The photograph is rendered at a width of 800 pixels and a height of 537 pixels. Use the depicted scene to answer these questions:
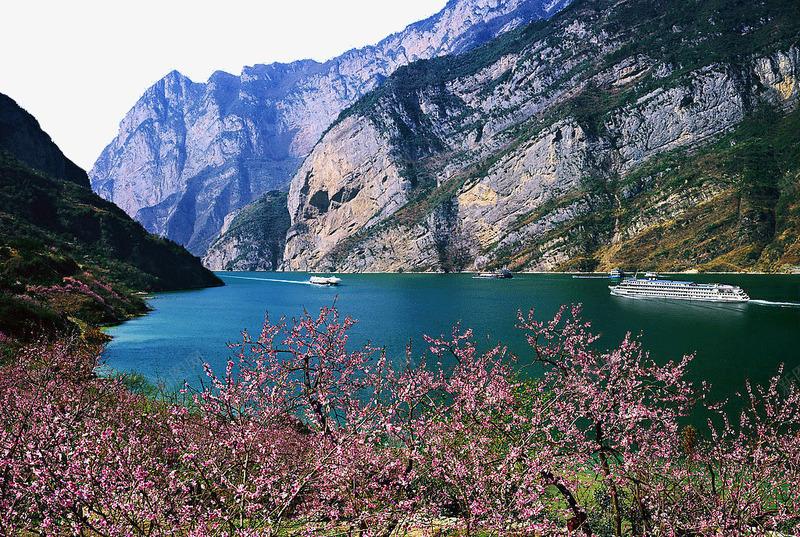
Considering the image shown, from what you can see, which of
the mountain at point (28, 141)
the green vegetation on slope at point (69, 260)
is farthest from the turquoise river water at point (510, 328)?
the mountain at point (28, 141)

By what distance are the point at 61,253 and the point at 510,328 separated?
52.7 meters

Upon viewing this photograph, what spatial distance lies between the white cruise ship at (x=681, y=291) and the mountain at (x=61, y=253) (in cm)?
7530

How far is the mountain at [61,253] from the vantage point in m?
29.5

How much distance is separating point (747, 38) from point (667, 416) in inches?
8041

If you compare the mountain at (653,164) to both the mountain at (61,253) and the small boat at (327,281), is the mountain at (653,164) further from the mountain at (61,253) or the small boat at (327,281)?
the mountain at (61,253)

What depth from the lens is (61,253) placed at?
173 ft

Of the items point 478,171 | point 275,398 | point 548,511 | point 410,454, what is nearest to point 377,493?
point 410,454

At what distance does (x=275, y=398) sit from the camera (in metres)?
7.31

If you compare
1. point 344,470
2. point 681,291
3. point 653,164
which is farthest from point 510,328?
point 653,164

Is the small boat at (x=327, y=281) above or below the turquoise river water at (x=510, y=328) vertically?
above

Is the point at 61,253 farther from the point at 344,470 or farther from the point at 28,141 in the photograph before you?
the point at 28,141

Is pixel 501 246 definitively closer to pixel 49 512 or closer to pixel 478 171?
pixel 478 171

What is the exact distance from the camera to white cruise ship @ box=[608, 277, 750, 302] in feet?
207

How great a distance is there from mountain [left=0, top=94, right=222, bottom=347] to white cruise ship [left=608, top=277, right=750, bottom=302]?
247ft
